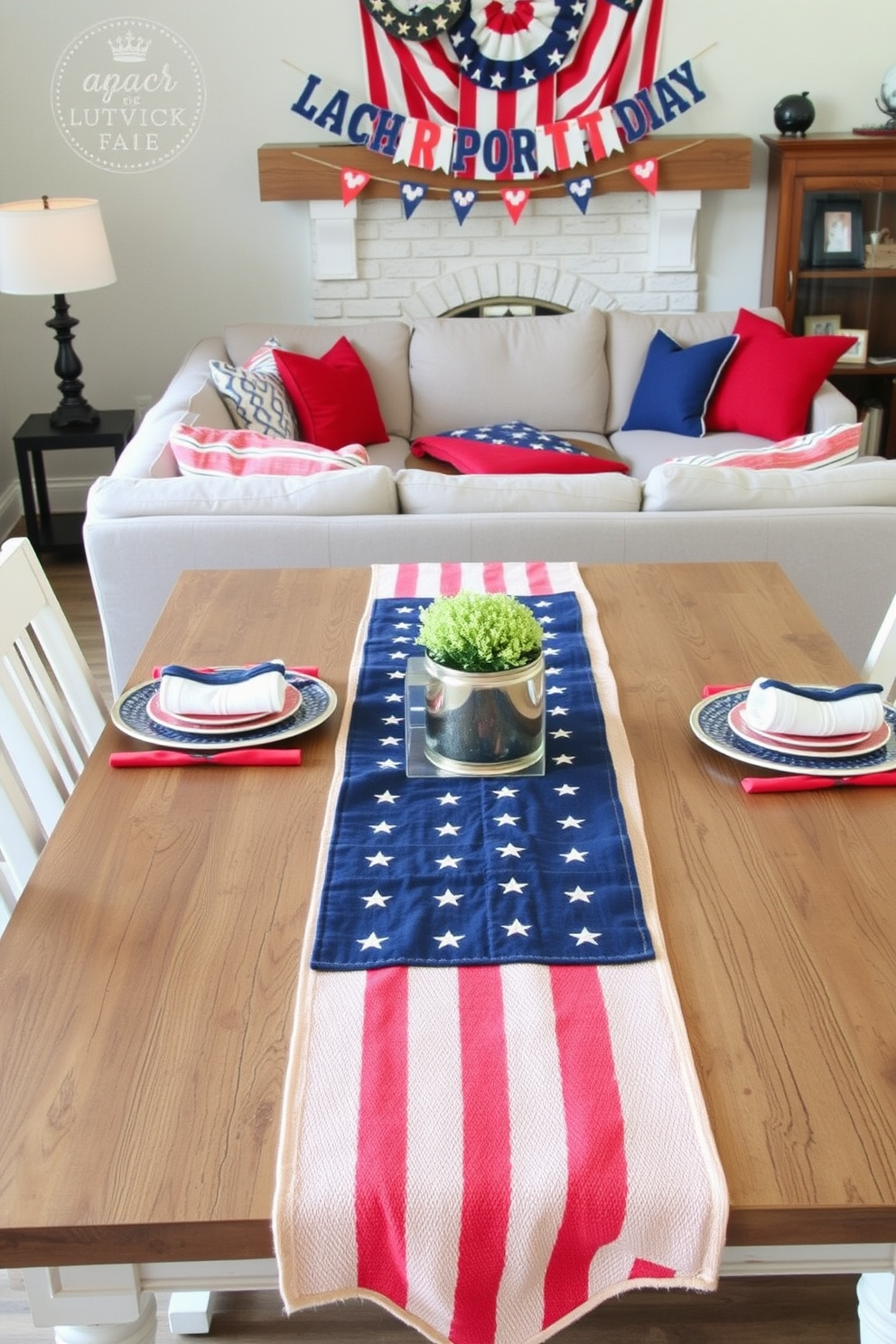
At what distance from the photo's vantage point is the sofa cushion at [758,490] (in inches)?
108

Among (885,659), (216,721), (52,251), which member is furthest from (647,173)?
(216,721)

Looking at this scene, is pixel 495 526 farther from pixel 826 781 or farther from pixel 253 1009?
pixel 253 1009

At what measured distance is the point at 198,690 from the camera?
1.69 meters

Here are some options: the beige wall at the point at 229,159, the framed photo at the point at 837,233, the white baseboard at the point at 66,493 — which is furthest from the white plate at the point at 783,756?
the white baseboard at the point at 66,493

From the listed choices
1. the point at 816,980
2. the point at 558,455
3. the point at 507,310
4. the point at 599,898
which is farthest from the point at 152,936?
the point at 507,310

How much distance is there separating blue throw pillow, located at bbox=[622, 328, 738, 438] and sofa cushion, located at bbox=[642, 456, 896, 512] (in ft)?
5.48

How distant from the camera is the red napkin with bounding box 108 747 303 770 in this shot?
5.34 ft

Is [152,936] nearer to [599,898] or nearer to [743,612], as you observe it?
[599,898]

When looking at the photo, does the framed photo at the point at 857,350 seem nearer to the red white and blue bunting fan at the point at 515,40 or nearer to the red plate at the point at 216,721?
the red white and blue bunting fan at the point at 515,40

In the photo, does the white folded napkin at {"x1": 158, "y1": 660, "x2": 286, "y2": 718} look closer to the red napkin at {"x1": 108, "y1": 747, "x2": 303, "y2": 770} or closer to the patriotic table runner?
the red napkin at {"x1": 108, "y1": 747, "x2": 303, "y2": 770}

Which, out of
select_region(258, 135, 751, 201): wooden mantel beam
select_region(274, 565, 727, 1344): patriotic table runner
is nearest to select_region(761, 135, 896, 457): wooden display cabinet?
select_region(258, 135, 751, 201): wooden mantel beam

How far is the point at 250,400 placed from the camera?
4.03 meters

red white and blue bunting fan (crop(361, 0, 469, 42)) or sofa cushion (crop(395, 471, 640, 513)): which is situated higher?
red white and blue bunting fan (crop(361, 0, 469, 42))

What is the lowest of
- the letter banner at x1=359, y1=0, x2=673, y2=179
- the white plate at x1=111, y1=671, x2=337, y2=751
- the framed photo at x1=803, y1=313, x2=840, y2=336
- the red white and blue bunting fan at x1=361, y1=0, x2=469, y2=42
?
the white plate at x1=111, y1=671, x2=337, y2=751
